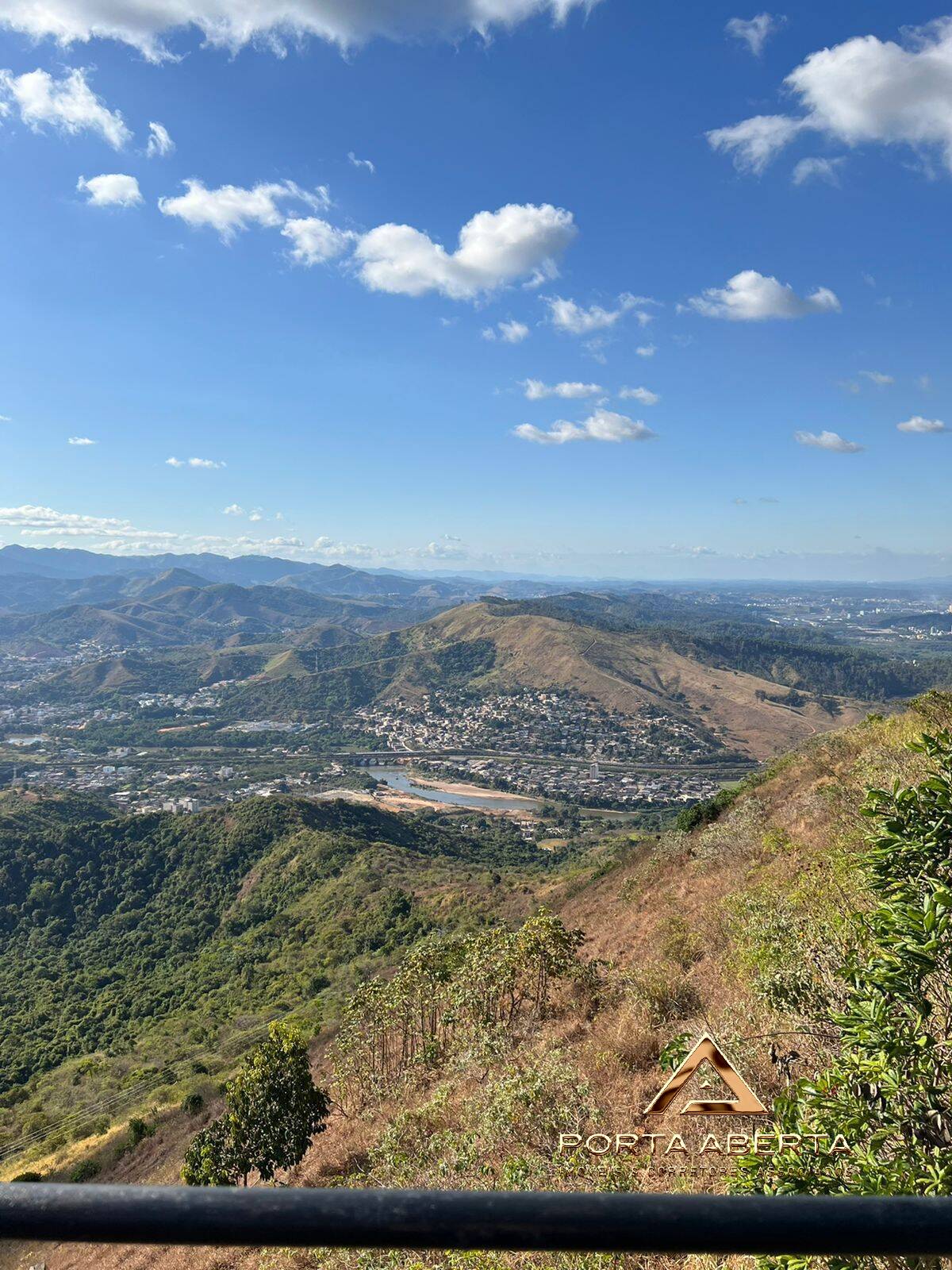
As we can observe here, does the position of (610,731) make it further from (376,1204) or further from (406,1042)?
(376,1204)

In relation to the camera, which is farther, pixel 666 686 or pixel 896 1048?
pixel 666 686

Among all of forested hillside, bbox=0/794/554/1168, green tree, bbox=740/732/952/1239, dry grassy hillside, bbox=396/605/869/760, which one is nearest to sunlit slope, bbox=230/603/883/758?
dry grassy hillside, bbox=396/605/869/760

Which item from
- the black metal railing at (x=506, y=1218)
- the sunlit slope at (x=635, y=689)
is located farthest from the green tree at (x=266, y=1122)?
the sunlit slope at (x=635, y=689)

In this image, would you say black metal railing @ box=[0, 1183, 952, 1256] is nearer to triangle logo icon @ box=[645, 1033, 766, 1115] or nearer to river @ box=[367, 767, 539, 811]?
triangle logo icon @ box=[645, 1033, 766, 1115]

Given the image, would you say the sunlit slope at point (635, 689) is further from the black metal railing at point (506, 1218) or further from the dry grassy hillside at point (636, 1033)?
the black metal railing at point (506, 1218)

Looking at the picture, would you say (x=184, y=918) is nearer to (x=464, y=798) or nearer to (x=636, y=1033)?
(x=636, y=1033)

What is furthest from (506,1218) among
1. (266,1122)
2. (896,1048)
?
(266,1122)
